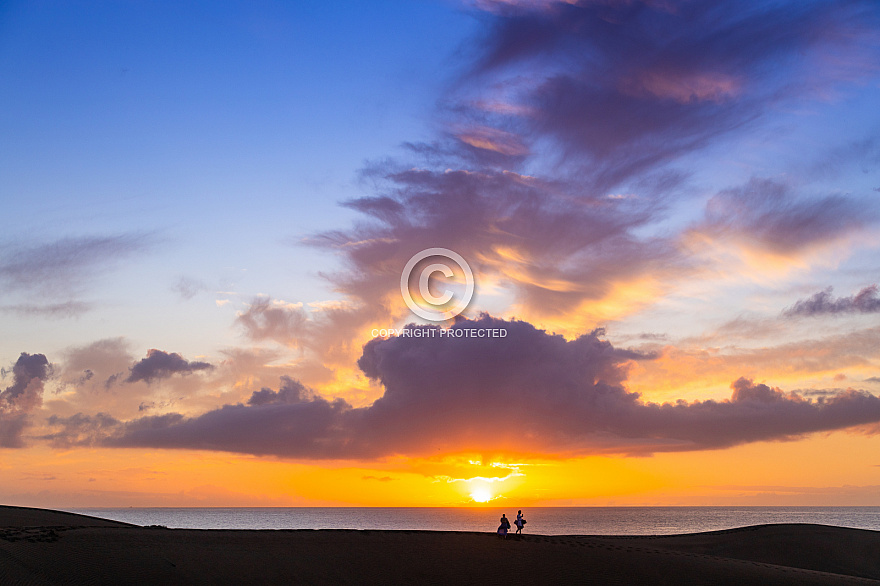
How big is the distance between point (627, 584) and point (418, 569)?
13.1 metres

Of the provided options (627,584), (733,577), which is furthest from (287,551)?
(733,577)

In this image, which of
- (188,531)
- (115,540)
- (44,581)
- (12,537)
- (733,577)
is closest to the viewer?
(44,581)

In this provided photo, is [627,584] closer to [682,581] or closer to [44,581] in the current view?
[682,581]

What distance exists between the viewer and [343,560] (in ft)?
132

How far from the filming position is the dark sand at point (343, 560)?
109 feet

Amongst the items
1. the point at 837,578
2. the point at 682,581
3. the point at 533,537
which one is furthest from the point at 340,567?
the point at 837,578

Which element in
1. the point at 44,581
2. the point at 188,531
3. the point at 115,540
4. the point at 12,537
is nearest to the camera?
the point at 44,581

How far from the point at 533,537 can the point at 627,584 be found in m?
11.3

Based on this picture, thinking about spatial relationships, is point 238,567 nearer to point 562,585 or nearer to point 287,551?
point 287,551

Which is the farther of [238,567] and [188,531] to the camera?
[188,531]

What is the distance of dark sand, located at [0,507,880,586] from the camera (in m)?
33.1

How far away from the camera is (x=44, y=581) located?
29.8m

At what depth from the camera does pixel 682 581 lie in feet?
132

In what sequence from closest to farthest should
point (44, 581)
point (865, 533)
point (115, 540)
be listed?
point (44, 581)
point (115, 540)
point (865, 533)
